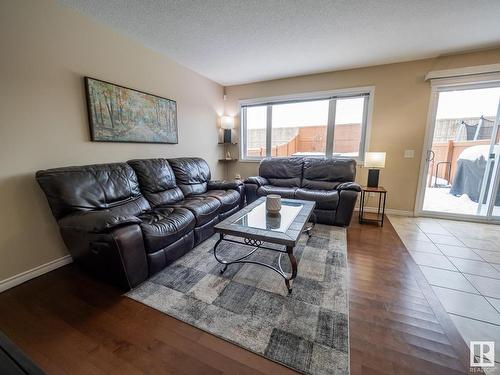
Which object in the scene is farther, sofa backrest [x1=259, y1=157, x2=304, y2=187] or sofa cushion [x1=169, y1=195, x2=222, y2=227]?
sofa backrest [x1=259, y1=157, x2=304, y2=187]

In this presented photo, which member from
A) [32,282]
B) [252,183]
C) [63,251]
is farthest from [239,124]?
[32,282]

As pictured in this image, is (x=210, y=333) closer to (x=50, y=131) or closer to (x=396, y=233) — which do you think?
(x=50, y=131)

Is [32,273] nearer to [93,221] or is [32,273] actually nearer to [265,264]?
[93,221]

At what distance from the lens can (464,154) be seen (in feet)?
10.5

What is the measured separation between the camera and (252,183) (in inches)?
138

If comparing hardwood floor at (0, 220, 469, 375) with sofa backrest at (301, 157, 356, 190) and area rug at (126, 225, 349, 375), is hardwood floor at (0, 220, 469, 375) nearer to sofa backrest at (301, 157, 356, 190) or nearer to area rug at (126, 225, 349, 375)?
area rug at (126, 225, 349, 375)

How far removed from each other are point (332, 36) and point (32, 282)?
3.98 meters

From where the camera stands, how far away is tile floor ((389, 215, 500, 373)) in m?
1.40

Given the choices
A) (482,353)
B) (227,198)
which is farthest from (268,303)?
(227,198)

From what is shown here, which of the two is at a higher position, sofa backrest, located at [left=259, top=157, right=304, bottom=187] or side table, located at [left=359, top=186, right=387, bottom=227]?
sofa backrest, located at [left=259, top=157, right=304, bottom=187]

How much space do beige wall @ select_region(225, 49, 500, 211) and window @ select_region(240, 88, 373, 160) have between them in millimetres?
168

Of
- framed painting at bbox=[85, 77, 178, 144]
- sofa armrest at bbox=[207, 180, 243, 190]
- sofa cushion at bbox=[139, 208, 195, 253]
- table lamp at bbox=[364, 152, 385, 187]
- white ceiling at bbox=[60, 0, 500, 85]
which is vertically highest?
white ceiling at bbox=[60, 0, 500, 85]

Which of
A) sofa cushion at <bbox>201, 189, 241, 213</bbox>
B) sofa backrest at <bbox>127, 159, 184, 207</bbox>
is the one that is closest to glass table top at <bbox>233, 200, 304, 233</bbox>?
sofa cushion at <bbox>201, 189, 241, 213</bbox>

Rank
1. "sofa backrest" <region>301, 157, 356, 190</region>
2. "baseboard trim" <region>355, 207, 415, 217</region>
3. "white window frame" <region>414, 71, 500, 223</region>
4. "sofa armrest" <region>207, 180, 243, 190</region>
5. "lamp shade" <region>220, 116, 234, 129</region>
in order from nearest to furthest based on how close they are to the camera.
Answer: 1. "white window frame" <region>414, 71, 500, 223</region>
2. "sofa armrest" <region>207, 180, 243, 190</region>
3. "sofa backrest" <region>301, 157, 356, 190</region>
4. "baseboard trim" <region>355, 207, 415, 217</region>
5. "lamp shade" <region>220, 116, 234, 129</region>
